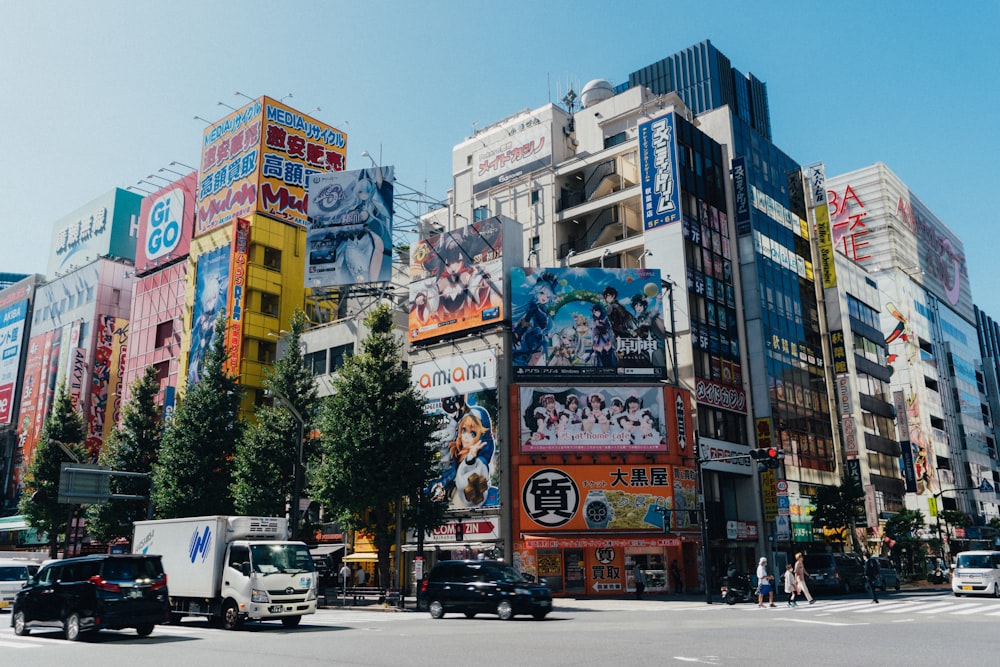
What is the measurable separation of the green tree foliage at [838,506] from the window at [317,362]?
1270 inches

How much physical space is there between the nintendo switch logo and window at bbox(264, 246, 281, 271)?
1539 inches

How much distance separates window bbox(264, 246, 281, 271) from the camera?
190ft

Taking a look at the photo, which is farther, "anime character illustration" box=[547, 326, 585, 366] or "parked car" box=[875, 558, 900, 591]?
"anime character illustration" box=[547, 326, 585, 366]

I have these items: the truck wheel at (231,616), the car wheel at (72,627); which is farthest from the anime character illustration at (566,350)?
the car wheel at (72,627)

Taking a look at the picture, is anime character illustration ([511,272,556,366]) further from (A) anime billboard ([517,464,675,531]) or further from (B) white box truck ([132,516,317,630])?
(B) white box truck ([132,516,317,630])

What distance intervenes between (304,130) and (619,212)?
85.1 feet

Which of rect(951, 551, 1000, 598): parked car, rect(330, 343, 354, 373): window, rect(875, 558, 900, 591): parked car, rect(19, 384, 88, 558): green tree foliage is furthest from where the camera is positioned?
rect(330, 343, 354, 373): window

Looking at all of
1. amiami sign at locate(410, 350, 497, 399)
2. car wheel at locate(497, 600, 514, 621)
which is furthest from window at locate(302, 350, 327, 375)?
car wheel at locate(497, 600, 514, 621)

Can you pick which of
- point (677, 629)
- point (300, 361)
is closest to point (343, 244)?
point (300, 361)

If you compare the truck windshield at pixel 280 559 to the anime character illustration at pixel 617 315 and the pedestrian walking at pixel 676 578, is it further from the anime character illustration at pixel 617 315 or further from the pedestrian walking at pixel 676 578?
the anime character illustration at pixel 617 315

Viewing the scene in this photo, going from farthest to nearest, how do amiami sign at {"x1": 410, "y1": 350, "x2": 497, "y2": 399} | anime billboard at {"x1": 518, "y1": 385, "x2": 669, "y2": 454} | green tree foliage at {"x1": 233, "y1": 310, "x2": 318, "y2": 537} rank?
1. amiami sign at {"x1": 410, "y1": 350, "x2": 497, "y2": 399}
2. anime billboard at {"x1": 518, "y1": 385, "x2": 669, "y2": 454}
3. green tree foliage at {"x1": 233, "y1": 310, "x2": 318, "y2": 537}

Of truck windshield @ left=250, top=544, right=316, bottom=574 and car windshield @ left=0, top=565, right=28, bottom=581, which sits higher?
truck windshield @ left=250, top=544, right=316, bottom=574

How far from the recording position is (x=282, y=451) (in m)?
37.3

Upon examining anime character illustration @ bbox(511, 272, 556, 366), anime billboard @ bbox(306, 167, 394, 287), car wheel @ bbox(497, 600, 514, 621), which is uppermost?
A: anime billboard @ bbox(306, 167, 394, 287)
